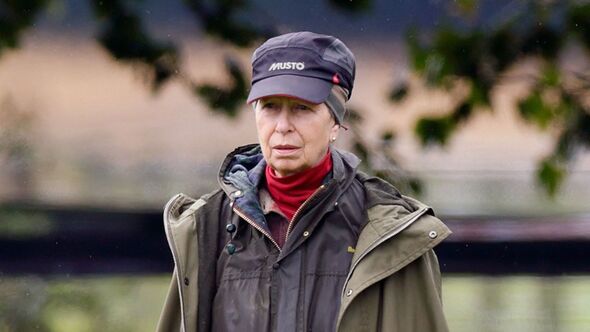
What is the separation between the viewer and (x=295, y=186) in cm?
275

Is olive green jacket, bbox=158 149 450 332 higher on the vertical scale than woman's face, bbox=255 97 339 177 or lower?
lower

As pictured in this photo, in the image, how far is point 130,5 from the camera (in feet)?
15.5

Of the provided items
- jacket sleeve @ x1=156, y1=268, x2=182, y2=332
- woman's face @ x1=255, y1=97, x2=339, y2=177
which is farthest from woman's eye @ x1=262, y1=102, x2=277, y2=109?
jacket sleeve @ x1=156, y1=268, x2=182, y2=332

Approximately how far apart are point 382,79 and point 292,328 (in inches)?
83.9

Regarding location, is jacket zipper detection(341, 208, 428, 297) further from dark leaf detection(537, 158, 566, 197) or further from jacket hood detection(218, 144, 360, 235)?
dark leaf detection(537, 158, 566, 197)

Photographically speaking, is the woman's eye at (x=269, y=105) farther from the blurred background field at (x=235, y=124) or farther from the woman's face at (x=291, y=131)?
the blurred background field at (x=235, y=124)

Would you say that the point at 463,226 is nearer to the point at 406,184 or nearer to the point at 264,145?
the point at 406,184

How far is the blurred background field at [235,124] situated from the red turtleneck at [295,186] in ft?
6.04

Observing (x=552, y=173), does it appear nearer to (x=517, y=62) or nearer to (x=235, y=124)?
(x=517, y=62)

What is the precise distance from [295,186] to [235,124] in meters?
1.96

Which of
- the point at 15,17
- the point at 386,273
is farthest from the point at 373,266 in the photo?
the point at 15,17

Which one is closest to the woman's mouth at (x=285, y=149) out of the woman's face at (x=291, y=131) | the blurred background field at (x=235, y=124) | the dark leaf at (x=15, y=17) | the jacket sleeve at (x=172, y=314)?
the woman's face at (x=291, y=131)

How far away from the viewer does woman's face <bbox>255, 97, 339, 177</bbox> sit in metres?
2.67

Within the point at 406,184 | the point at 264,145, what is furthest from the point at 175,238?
the point at 406,184
